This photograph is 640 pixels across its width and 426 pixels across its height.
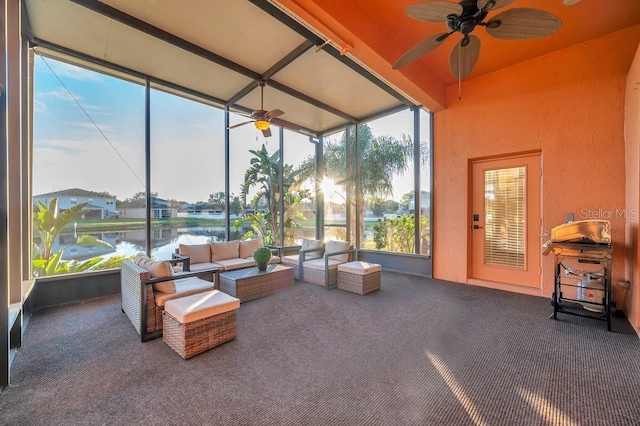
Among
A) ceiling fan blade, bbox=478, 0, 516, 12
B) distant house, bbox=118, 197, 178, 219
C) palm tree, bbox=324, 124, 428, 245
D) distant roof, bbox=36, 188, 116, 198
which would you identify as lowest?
distant house, bbox=118, 197, 178, 219

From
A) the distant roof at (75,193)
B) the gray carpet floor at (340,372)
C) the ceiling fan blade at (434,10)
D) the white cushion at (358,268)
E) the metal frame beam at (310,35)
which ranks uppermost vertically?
the metal frame beam at (310,35)

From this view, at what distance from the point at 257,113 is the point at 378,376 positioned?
3.98 metres

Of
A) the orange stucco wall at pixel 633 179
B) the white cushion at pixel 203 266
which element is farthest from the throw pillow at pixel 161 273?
the orange stucco wall at pixel 633 179

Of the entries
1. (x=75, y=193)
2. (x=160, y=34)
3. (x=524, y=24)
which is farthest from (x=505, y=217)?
(x=75, y=193)

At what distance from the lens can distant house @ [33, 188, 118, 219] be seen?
3.77 m

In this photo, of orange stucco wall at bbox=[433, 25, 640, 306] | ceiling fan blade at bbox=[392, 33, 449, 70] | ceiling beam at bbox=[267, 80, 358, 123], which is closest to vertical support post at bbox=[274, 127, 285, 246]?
ceiling beam at bbox=[267, 80, 358, 123]

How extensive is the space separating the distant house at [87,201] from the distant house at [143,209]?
0.43ft

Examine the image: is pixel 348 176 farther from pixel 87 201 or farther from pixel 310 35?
pixel 87 201

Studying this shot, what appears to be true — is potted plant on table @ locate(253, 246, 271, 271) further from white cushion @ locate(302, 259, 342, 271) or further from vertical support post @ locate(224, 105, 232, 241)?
vertical support post @ locate(224, 105, 232, 241)

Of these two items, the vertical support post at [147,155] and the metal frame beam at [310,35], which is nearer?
the metal frame beam at [310,35]

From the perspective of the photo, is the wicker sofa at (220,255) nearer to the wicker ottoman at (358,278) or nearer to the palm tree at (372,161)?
the wicker ottoman at (358,278)

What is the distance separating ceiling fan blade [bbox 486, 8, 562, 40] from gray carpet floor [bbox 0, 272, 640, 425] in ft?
8.97

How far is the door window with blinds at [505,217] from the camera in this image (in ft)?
13.9

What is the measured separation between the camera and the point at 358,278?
413 cm
